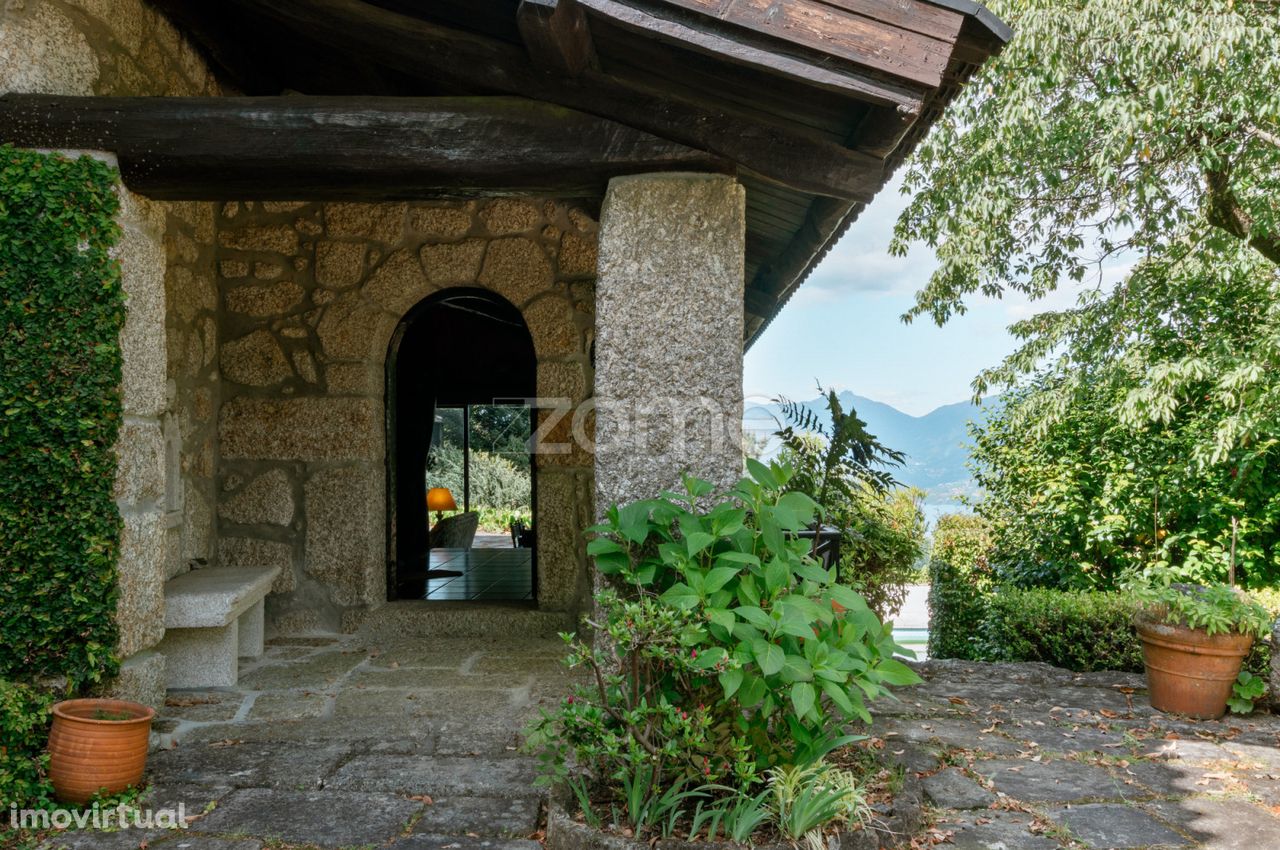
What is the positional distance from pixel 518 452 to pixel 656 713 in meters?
9.32

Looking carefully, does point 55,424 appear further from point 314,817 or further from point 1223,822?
point 1223,822

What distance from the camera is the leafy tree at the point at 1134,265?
6070mm

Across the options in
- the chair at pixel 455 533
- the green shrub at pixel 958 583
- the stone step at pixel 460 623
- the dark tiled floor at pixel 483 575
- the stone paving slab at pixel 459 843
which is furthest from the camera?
the chair at pixel 455 533

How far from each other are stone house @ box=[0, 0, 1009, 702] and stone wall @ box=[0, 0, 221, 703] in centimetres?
1

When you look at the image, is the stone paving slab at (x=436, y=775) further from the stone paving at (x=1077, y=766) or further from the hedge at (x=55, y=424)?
the stone paving at (x=1077, y=766)

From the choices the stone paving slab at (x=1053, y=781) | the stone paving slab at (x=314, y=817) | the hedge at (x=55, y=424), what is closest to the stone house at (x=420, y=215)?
the hedge at (x=55, y=424)

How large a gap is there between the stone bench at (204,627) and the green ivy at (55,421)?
647mm

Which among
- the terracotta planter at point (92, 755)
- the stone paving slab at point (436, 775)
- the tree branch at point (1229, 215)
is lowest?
the stone paving slab at point (436, 775)

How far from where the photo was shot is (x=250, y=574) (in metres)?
4.44

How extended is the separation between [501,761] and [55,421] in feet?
6.27

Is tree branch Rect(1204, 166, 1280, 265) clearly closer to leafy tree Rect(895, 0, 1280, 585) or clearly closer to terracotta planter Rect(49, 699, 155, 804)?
leafy tree Rect(895, 0, 1280, 585)

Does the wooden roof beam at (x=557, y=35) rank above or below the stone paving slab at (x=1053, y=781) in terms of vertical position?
above

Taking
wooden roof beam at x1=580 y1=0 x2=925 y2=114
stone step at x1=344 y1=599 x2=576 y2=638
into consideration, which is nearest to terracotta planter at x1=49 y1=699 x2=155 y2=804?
stone step at x1=344 y1=599 x2=576 y2=638

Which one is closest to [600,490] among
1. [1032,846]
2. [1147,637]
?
[1032,846]
